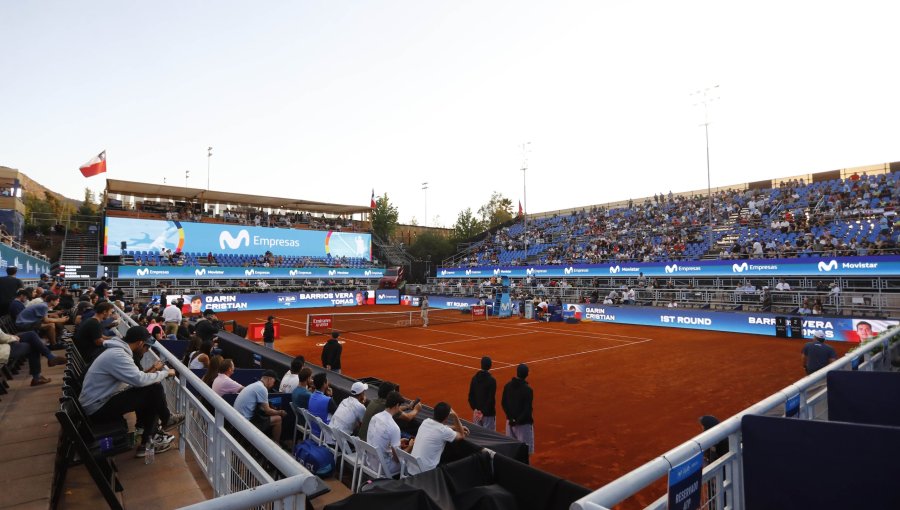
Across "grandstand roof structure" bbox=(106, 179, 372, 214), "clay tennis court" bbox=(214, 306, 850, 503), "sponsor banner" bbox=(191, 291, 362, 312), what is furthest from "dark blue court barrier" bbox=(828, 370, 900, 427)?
"grandstand roof structure" bbox=(106, 179, 372, 214)

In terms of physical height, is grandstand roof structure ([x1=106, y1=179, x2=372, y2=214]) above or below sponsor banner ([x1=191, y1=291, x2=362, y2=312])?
above

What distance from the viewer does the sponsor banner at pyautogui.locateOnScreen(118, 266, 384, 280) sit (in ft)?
127

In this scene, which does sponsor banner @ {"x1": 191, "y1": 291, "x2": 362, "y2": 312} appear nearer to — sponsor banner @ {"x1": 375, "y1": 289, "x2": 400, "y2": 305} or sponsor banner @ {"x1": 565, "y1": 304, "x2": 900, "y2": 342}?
sponsor banner @ {"x1": 375, "y1": 289, "x2": 400, "y2": 305}

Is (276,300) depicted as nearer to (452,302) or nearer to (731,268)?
(452,302)

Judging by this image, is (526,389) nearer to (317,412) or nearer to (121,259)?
(317,412)

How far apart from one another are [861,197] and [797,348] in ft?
65.7

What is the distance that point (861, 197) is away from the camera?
33406 millimetres

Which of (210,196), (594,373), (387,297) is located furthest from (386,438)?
(210,196)

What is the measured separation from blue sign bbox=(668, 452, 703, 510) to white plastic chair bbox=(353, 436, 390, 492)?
15.3 ft

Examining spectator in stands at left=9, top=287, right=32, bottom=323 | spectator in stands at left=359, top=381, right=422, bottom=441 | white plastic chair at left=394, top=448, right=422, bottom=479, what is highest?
spectator in stands at left=9, top=287, right=32, bottom=323

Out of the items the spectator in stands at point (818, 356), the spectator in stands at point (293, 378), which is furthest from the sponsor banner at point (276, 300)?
the spectator in stands at point (818, 356)

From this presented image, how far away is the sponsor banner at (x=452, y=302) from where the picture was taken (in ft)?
134

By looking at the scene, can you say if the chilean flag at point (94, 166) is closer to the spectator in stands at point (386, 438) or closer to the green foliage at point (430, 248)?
the green foliage at point (430, 248)

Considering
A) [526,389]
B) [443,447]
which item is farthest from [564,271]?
[443,447]
